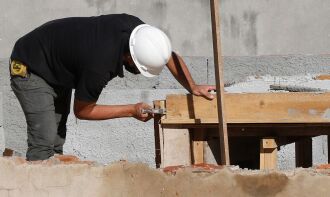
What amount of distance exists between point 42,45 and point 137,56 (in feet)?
1.86

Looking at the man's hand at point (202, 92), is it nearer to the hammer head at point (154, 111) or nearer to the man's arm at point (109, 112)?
the hammer head at point (154, 111)

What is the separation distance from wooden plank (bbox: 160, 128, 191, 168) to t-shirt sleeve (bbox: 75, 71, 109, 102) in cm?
52

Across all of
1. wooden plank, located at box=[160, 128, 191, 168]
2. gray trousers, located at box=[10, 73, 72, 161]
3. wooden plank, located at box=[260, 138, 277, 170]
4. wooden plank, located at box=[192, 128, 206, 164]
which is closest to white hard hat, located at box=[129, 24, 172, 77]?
wooden plank, located at box=[160, 128, 191, 168]

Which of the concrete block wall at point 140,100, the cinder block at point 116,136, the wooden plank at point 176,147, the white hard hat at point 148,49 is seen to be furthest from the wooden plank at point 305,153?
the cinder block at point 116,136

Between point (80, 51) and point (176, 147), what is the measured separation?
2.52ft

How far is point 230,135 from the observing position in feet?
14.0

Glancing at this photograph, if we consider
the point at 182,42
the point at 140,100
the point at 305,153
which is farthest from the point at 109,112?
the point at 182,42

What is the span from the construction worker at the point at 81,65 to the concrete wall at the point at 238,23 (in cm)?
210

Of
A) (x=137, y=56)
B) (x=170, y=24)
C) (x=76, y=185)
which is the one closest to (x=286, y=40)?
(x=170, y=24)

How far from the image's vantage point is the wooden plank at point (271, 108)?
3986 millimetres

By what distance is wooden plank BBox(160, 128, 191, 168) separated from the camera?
4047 millimetres

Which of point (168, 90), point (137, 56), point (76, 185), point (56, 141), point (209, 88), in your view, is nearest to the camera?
point (76, 185)

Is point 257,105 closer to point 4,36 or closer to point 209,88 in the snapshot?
point 209,88

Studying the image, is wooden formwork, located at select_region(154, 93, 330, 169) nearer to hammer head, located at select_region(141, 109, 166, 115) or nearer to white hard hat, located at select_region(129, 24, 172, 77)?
hammer head, located at select_region(141, 109, 166, 115)
